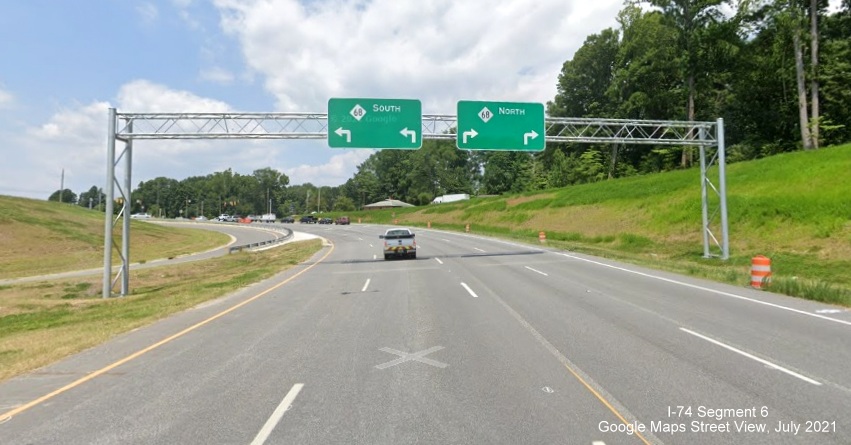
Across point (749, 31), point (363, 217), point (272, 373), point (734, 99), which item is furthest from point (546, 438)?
point (363, 217)

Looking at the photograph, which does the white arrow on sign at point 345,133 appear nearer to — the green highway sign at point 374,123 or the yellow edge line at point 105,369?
the green highway sign at point 374,123

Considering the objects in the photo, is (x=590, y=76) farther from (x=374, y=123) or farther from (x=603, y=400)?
(x=603, y=400)

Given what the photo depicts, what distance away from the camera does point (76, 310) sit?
14906 mm

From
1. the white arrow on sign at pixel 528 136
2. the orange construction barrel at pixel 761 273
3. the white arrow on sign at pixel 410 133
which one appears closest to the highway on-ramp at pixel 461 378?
the orange construction barrel at pixel 761 273

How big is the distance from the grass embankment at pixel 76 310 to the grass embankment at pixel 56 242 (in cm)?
1023

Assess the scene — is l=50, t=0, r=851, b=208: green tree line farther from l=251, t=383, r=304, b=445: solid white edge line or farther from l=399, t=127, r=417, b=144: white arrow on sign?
l=251, t=383, r=304, b=445: solid white edge line

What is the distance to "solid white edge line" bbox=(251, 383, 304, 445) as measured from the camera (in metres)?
4.42

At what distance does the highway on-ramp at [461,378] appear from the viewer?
15.0 feet

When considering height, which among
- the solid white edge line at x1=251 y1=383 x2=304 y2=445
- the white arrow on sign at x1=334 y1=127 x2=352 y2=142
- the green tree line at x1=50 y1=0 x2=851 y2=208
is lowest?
the solid white edge line at x1=251 y1=383 x2=304 y2=445

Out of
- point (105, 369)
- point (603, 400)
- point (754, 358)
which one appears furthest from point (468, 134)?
point (603, 400)

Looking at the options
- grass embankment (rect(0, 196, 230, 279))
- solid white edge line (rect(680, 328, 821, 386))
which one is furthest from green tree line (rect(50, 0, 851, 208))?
grass embankment (rect(0, 196, 230, 279))

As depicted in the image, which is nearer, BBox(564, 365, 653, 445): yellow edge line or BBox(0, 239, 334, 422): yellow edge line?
BBox(564, 365, 653, 445): yellow edge line

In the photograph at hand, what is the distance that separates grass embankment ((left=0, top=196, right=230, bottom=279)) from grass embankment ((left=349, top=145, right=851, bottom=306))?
33670 millimetres

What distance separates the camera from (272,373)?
6434mm
